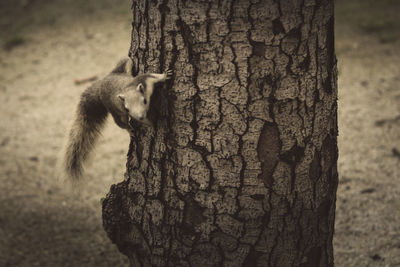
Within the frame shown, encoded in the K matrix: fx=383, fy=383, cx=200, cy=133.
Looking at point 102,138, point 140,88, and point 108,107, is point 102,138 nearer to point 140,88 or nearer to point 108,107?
point 108,107

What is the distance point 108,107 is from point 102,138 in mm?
383

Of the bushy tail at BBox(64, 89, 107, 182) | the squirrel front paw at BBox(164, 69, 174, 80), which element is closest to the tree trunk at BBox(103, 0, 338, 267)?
the squirrel front paw at BBox(164, 69, 174, 80)

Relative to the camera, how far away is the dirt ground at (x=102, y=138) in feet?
7.41

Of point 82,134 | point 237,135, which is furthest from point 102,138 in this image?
point 237,135

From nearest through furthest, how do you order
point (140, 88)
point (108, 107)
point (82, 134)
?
1. point (140, 88)
2. point (108, 107)
3. point (82, 134)

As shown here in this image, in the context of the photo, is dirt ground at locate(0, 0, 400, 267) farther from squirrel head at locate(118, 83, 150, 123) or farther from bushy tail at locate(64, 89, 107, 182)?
squirrel head at locate(118, 83, 150, 123)

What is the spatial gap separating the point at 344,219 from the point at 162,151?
155 cm

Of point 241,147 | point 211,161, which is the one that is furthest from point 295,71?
point 211,161

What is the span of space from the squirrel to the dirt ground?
15 centimetres

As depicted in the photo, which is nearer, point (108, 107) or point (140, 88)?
point (140, 88)

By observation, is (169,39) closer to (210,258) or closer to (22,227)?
(210,258)

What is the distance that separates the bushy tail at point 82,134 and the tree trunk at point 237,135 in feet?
1.12

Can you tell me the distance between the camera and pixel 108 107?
1541mm

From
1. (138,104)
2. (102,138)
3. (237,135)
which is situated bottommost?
(102,138)
